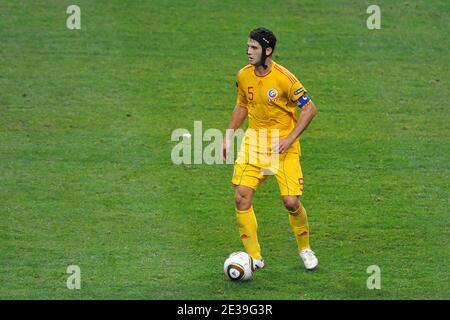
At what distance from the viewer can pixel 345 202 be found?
44.4ft

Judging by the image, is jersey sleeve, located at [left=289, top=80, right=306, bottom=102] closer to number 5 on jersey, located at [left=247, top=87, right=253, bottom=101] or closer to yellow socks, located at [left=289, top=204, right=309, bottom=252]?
number 5 on jersey, located at [left=247, top=87, right=253, bottom=101]

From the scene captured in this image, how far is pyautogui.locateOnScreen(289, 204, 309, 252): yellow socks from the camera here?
11.5 m

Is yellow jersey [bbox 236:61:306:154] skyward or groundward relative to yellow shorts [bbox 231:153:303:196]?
skyward

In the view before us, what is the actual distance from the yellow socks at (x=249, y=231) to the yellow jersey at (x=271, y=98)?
2.53ft

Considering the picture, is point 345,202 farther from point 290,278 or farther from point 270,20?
point 270,20

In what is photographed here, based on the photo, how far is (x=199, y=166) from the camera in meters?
14.8

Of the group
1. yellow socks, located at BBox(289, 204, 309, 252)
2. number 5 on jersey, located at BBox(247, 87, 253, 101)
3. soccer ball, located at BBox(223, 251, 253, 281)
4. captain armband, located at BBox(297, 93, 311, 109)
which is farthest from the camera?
yellow socks, located at BBox(289, 204, 309, 252)

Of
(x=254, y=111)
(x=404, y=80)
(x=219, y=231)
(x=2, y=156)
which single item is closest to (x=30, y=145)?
(x=2, y=156)

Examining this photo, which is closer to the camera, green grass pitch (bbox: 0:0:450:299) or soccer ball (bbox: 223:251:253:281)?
soccer ball (bbox: 223:251:253:281)

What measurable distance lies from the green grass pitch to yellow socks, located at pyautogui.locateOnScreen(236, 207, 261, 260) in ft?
1.04

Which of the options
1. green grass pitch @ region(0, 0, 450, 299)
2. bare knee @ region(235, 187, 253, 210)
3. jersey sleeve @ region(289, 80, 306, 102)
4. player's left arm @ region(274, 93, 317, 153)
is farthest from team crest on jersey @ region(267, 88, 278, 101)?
green grass pitch @ region(0, 0, 450, 299)

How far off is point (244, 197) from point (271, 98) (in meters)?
1.07

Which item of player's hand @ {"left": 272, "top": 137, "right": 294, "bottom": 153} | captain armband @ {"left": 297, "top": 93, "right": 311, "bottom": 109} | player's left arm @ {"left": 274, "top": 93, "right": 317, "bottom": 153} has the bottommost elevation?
player's hand @ {"left": 272, "top": 137, "right": 294, "bottom": 153}

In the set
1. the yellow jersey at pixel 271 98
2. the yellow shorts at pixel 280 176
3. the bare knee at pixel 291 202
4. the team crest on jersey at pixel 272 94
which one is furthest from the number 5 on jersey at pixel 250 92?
the bare knee at pixel 291 202
